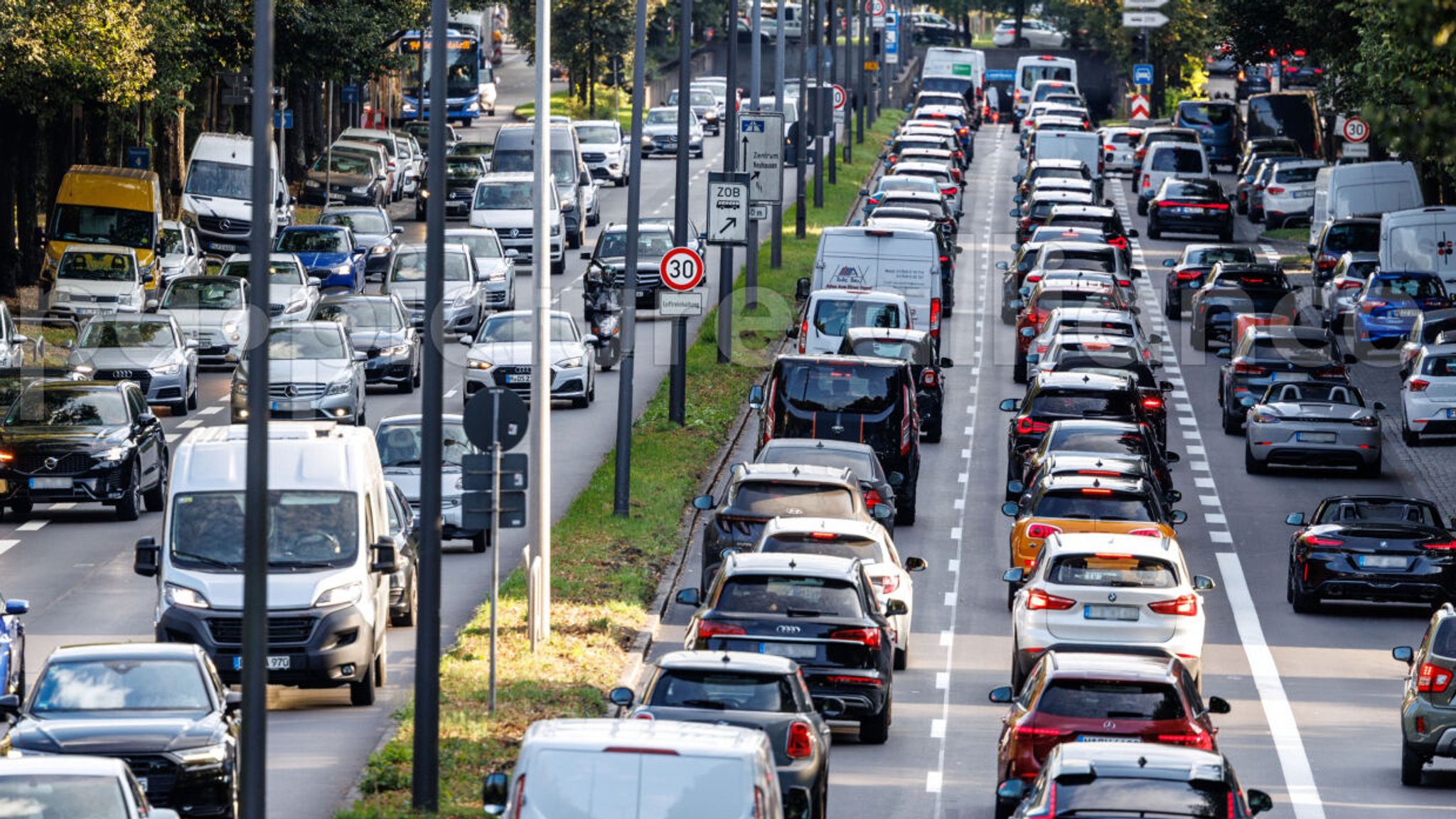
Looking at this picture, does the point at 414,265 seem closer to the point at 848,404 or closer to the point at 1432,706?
the point at 848,404

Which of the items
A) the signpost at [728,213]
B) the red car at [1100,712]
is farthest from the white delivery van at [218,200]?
the red car at [1100,712]

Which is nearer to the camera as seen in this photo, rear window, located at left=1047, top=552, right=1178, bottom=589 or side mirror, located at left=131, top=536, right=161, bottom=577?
side mirror, located at left=131, top=536, right=161, bottom=577

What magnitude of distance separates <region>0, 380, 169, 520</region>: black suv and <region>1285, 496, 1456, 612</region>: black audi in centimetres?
1345

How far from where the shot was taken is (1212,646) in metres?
25.3

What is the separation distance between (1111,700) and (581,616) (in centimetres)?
836

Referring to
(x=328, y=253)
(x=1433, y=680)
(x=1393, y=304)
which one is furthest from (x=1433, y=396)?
(x=328, y=253)

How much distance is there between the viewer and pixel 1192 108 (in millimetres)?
83000

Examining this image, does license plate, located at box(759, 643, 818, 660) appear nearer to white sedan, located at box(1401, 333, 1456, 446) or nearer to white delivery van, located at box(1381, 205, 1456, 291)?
white sedan, located at box(1401, 333, 1456, 446)

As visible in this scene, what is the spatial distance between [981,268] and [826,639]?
38.5m

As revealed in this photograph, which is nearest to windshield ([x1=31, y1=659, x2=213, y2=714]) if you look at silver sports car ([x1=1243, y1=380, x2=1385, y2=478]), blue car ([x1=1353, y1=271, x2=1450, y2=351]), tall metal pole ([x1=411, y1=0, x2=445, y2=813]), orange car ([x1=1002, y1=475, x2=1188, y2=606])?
tall metal pole ([x1=411, y1=0, x2=445, y2=813])

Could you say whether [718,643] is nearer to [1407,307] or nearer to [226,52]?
[1407,307]

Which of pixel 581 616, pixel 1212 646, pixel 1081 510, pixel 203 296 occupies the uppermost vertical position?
pixel 203 296

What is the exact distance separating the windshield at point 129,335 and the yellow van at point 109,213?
9.97 meters

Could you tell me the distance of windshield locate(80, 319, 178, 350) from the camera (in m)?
→ 38.4
